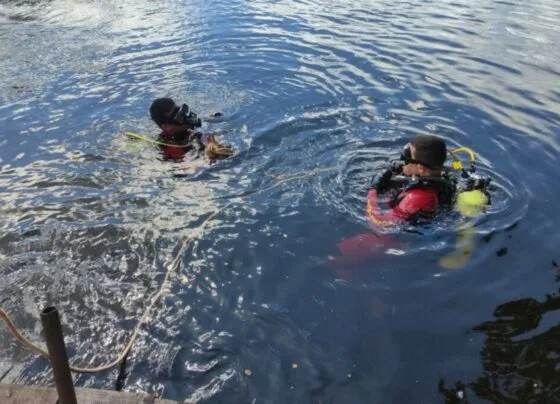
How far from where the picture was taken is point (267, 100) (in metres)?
8.18

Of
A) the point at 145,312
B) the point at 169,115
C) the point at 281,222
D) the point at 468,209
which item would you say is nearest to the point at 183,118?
the point at 169,115

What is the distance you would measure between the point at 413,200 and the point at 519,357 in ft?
5.44

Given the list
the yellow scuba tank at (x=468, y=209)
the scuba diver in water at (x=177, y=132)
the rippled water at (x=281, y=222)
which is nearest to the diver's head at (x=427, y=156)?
the yellow scuba tank at (x=468, y=209)

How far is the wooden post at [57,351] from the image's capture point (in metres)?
2.10

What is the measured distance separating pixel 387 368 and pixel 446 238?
1702 mm

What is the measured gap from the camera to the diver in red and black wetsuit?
4.67 metres

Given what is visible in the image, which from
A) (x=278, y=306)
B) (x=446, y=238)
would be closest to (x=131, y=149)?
(x=278, y=306)

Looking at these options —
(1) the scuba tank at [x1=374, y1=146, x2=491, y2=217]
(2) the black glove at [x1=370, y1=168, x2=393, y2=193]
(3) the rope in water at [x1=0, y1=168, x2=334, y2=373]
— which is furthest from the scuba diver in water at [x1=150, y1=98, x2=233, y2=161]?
(1) the scuba tank at [x1=374, y1=146, x2=491, y2=217]

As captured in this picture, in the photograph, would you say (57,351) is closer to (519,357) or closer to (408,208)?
(519,357)

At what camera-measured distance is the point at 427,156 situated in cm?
469

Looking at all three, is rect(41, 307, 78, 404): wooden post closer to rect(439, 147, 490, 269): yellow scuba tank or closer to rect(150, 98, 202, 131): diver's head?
rect(439, 147, 490, 269): yellow scuba tank

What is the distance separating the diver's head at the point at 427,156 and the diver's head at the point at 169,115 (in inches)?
123

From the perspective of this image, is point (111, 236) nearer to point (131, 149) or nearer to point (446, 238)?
point (131, 149)

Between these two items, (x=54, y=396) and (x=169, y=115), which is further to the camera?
(x=169, y=115)
